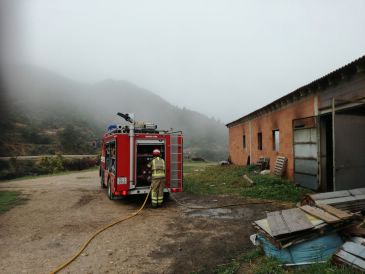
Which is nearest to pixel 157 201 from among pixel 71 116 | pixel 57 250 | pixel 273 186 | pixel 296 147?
pixel 57 250

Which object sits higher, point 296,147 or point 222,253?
point 296,147

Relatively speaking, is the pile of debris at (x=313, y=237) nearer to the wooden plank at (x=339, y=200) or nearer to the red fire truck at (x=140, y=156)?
the wooden plank at (x=339, y=200)

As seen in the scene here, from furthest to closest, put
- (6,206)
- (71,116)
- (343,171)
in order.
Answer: (71,116)
(6,206)
(343,171)

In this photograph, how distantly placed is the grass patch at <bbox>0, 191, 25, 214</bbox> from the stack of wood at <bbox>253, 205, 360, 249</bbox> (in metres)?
8.34

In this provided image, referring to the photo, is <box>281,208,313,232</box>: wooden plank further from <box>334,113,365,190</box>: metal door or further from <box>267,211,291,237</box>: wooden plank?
<box>334,113,365,190</box>: metal door

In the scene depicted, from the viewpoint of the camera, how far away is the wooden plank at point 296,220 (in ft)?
13.6

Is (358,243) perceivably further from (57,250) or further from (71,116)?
(71,116)

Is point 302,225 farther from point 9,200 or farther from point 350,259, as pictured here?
point 9,200

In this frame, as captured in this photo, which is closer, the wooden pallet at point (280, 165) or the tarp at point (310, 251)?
the tarp at point (310, 251)

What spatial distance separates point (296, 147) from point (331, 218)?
7910mm

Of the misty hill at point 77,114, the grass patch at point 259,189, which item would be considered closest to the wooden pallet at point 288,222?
the grass patch at point 259,189

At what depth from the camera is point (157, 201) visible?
9.04 m

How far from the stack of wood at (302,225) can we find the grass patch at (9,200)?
328 inches

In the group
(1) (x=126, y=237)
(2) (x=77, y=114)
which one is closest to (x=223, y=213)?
(1) (x=126, y=237)
